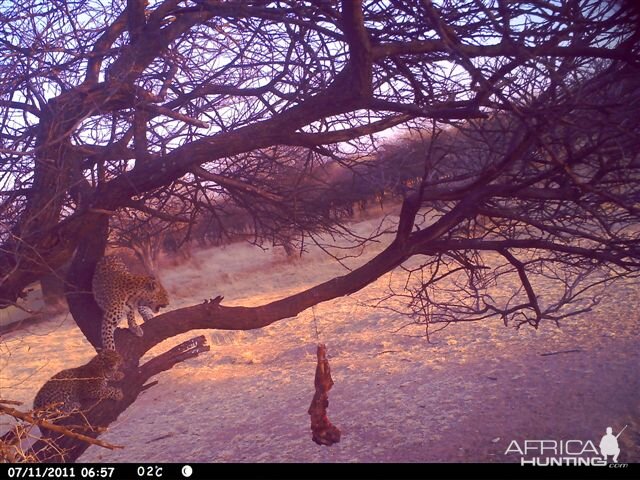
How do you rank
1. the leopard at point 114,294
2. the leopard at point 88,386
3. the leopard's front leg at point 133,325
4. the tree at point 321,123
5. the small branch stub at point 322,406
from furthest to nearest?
the leopard at point 114,294
the leopard's front leg at point 133,325
the leopard at point 88,386
the small branch stub at point 322,406
the tree at point 321,123

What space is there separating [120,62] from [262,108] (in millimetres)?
1427

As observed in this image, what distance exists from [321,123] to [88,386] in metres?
3.55

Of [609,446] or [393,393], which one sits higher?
[609,446]

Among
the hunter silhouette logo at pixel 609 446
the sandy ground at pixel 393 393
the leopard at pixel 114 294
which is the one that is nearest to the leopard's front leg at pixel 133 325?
the leopard at pixel 114 294

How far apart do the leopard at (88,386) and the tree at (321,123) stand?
0.20 m

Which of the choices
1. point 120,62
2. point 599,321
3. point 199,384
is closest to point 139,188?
point 120,62

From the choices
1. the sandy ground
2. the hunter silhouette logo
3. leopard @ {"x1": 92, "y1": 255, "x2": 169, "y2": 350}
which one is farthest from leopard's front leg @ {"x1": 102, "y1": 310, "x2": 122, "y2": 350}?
the hunter silhouette logo

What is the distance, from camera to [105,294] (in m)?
6.21

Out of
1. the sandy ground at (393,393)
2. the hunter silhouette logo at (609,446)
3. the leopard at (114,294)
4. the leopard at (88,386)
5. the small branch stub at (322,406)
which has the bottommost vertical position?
the sandy ground at (393,393)

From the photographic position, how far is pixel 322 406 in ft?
17.9

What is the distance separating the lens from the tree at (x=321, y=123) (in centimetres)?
368

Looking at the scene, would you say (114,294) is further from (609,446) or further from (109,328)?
(609,446)

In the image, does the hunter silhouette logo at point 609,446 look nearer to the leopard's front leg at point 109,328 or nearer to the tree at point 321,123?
the tree at point 321,123

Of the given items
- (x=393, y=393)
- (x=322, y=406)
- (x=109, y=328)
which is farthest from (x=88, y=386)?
(x=393, y=393)
